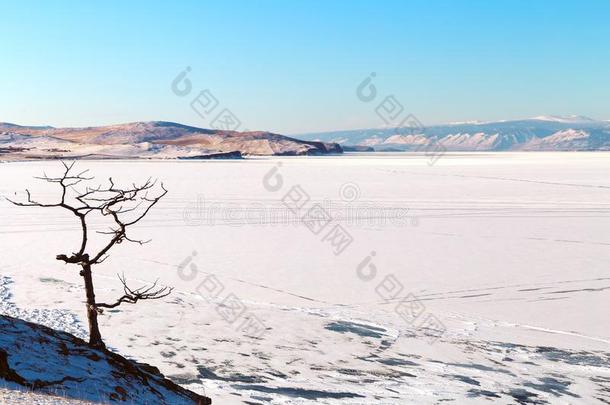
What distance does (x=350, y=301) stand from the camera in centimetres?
1303

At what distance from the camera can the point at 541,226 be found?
22.8m

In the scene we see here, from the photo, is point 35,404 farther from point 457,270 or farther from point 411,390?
point 457,270

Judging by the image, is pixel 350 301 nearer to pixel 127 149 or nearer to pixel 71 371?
pixel 71 371

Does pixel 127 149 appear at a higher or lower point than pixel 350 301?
higher

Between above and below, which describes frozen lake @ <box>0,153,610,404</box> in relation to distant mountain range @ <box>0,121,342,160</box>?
below

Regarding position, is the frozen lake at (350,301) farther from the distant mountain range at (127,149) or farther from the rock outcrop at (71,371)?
the distant mountain range at (127,149)

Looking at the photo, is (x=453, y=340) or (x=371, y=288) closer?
(x=453, y=340)

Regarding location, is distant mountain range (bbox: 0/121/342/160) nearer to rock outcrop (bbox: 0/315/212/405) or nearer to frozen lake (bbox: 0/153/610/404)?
frozen lake (bbox: 0/153/610/404)

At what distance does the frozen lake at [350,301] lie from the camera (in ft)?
29.3

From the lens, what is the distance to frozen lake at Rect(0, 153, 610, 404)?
8.93m

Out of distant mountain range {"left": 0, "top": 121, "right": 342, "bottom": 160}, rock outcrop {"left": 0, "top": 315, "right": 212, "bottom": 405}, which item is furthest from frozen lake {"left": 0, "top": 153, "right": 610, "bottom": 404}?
distant mountain range {"left": 0, "top": 121, "right": 342, "bottom": 160}

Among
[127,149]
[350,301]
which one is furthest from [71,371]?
[127,149]

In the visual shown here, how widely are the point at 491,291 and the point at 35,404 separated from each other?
35.5 ft

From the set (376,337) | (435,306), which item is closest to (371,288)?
(435,306)
